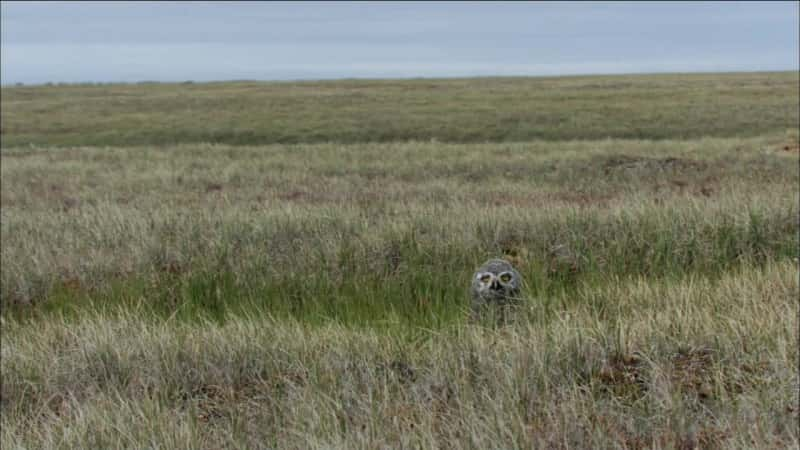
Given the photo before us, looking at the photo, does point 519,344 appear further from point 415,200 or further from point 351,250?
point 415,200

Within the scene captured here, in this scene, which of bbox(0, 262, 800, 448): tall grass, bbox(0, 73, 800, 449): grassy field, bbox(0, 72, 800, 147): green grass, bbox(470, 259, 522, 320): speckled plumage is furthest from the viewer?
bbox(0, 72, 800, 147): green grass

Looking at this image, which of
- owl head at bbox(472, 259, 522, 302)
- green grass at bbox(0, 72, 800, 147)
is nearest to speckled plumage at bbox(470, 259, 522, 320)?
owl head at bbox(472, 259, 522, 302)

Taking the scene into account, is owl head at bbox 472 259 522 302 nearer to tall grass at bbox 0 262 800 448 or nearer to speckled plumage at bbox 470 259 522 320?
speckled plumage at bbox 470 259 522 320

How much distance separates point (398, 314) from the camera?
5312mm

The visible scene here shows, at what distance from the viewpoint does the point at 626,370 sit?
3607 mm

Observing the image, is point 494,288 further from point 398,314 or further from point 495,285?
point 398,314

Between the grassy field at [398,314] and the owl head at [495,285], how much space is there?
178mm

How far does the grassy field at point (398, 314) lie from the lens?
3076 mm

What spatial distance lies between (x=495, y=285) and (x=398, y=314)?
849mm

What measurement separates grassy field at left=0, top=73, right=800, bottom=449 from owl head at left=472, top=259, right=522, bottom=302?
0.58 feet

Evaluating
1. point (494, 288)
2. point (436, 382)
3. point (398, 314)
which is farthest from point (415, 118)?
point (436, 382)

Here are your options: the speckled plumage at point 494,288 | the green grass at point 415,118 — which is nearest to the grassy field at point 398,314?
the speckled plumage at point 494,288

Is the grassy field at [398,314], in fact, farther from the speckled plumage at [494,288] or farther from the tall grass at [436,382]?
the speckled plumage at [494,288]

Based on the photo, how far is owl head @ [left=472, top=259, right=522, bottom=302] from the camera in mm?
4805
